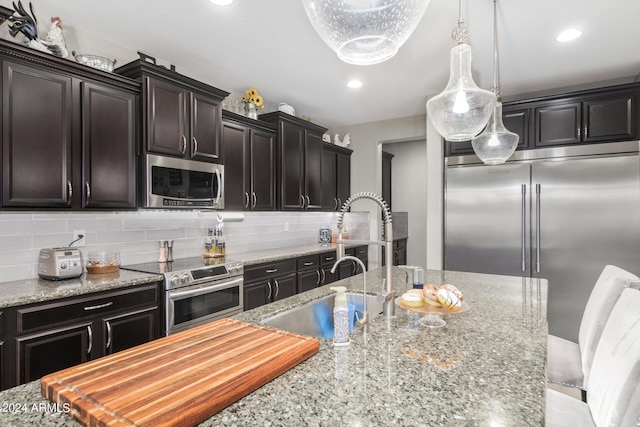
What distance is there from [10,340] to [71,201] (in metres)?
0.85

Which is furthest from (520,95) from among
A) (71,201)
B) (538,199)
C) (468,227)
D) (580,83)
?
(71,201)

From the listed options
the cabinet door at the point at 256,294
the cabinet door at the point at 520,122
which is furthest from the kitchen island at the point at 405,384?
the cabinet door at the point at 520,122

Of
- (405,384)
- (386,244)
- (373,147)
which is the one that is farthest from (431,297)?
(373,147)

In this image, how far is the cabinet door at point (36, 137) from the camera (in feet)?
6.29

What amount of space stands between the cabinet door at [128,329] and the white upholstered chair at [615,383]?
217 centimetres

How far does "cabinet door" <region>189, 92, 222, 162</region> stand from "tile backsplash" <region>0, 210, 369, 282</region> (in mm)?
617

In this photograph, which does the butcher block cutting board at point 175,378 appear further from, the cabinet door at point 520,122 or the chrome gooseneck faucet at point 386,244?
the cabinet door at point 520,122

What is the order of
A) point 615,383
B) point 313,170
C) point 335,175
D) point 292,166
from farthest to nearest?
1. point 335,175
2. point 313,170
3. point 292,166
4. point 615,383

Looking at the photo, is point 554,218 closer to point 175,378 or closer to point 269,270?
point 269,270

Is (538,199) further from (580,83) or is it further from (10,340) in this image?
(10,340)

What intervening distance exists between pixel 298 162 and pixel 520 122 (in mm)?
2370

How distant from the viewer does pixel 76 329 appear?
6.30 feet

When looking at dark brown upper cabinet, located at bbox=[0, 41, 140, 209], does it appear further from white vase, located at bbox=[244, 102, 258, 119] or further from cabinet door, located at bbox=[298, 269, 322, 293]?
cabinet door, located at bbox=[298, 269, 322, 293]

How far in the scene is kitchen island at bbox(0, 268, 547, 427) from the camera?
2.34 ft
